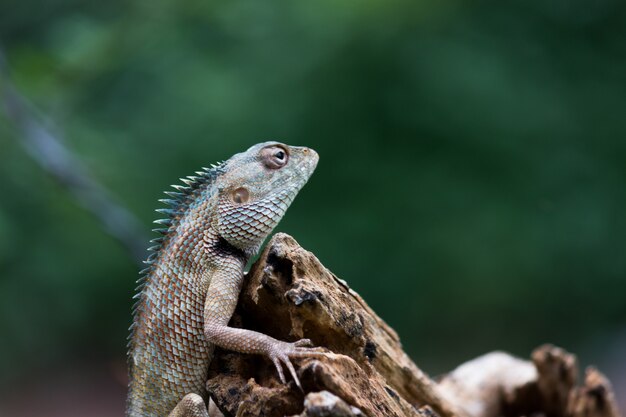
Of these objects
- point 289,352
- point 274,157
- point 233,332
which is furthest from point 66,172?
point 289,352

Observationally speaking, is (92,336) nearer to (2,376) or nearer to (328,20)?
(2,376)

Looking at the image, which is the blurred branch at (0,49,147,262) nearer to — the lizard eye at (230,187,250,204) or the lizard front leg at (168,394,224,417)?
the lizard eye at (230,187,250,204)

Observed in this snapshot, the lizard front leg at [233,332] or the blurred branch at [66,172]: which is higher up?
the blurred branch at [66,172]

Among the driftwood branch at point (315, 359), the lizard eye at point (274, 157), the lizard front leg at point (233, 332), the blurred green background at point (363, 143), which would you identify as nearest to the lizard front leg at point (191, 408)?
the driftwood branch at point (315, 359)

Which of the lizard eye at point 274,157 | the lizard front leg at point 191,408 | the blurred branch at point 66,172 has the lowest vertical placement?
the lizard front leg at point 191,408

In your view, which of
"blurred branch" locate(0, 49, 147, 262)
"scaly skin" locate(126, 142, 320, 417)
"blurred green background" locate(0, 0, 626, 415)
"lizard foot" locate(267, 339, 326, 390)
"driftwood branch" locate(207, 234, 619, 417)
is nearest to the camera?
"driftwood branch" locate(207, 234, 619, 417)

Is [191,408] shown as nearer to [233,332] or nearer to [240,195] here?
[233,332]

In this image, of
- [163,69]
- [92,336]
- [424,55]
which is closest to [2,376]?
[92,336]

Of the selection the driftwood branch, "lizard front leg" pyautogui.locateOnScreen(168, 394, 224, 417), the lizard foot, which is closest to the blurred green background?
the driftwood branch

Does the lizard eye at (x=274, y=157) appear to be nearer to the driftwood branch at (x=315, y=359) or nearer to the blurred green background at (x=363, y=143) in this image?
the driftwood branch at (x=315, y=359)
